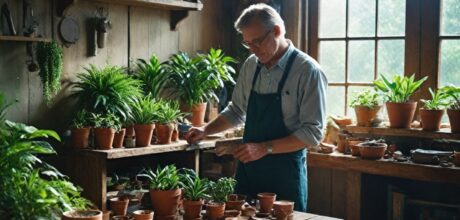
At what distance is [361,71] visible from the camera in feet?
15.9

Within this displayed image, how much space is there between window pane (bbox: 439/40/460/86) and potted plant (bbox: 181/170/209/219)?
242 cm

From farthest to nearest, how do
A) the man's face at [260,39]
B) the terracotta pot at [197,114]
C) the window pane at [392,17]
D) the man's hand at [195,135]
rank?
the window pane at [392,17], the terracotta pot at [197,114], the man's hand at [195,135], the man's face at [260,39]

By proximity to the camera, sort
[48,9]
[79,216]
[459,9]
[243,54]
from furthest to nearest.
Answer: [243,54]
[459,9]
[48,9]
[79,216]

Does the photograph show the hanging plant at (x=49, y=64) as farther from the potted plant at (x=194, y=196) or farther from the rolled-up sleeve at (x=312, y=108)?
the rolled-up sleeve at (x=312, y=108)

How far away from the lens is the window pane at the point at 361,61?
→ 4.79 m

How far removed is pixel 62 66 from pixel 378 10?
2580 millimetres

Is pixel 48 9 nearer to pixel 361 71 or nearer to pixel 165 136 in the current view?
pixel 165 136

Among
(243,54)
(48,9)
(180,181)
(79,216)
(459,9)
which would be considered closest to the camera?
(79,216)

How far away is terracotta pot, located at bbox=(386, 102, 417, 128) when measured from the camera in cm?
429

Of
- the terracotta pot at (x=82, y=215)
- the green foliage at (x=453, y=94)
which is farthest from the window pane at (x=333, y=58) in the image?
the terracotta pot at (x=82, y=215)

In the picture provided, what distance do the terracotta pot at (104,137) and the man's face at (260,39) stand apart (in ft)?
3.43

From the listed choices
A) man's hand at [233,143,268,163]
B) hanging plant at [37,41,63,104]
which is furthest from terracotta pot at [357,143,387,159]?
hanging plant at [37,41,63,104]

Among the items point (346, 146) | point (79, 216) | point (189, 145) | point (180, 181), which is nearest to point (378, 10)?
point (346, 146)

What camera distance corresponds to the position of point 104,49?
4156 millimetres
